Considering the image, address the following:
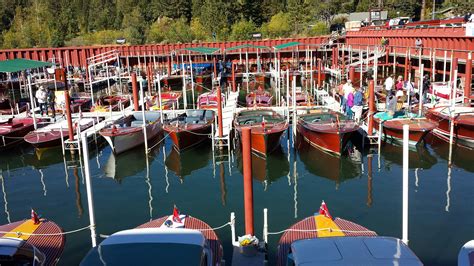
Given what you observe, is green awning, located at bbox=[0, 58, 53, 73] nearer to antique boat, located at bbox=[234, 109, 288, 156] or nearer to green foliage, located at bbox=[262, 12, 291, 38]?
antique boat, located at bbox=[234, 109, 288, 156]

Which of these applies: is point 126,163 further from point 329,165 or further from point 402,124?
point 402,124

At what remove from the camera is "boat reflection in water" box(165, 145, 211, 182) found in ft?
69.8

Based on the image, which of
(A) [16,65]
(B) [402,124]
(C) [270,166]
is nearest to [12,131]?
(A) [16,65]

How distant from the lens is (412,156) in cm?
2188

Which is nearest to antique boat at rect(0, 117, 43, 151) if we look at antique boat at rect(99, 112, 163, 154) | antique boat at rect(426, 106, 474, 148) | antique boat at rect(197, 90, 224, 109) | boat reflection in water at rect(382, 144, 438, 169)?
antique boat at rect(99, 112, 163, 154)

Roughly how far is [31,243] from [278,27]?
79004 mm

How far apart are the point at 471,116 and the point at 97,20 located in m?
99.3

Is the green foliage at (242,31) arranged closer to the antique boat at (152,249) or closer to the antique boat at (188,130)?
the antique boat at (188,130)

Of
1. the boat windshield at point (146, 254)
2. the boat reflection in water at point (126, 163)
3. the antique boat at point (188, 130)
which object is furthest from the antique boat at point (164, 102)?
the boat windshield at point (146, 254)

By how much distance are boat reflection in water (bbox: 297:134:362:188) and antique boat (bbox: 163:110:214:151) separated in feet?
16.2

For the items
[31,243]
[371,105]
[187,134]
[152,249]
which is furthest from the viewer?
[187,134]

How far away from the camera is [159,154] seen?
23.8 metres

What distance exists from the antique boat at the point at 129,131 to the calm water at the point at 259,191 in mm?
559

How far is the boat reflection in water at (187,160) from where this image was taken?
21264 millimetres
